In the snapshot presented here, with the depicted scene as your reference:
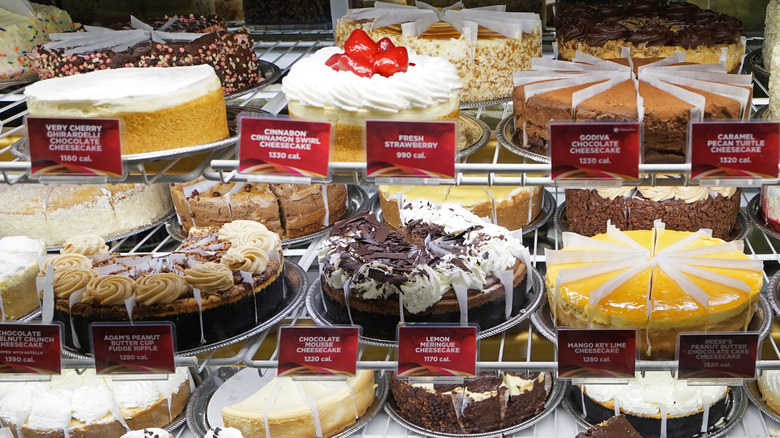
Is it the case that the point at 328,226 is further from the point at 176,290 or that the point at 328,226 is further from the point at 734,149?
the point at 734,149

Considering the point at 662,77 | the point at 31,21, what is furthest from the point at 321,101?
the point at 31,21

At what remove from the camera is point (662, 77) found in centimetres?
179

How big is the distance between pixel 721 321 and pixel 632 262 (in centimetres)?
26

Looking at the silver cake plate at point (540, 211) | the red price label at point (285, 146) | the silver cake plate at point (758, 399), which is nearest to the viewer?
the red price label at point (285, 146)

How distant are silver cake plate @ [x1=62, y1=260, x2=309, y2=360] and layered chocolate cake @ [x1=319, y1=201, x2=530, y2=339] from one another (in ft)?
0.40

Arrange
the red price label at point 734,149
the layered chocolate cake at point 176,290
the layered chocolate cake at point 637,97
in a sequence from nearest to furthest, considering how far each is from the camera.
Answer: the red price label at point 734,149
the layered chocolate cake at point 637,97
the layered chocolate cake at point 176,290

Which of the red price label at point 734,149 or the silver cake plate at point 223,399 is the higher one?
the red price label at point 734,149

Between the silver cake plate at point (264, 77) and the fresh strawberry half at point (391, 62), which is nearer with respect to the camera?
the fresh strawberry half at point (391, 62)

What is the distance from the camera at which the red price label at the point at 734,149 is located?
4.70 ft

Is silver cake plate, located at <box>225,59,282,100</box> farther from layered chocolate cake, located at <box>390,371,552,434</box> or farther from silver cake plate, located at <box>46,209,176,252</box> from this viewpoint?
layered chocolate cake, located at <box>390,371,552,434</box>

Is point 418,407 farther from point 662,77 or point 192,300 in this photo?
point 662,77

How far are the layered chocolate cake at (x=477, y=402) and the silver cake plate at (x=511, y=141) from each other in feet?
2.71

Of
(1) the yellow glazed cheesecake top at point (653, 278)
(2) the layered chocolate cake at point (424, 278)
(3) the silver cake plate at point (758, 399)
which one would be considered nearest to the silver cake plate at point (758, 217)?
(1) the yellow glazed cheesecake top at point (653, 278)

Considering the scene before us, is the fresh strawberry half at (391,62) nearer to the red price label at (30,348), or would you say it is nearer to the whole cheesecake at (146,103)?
the whole cheesecake at (146,103)
